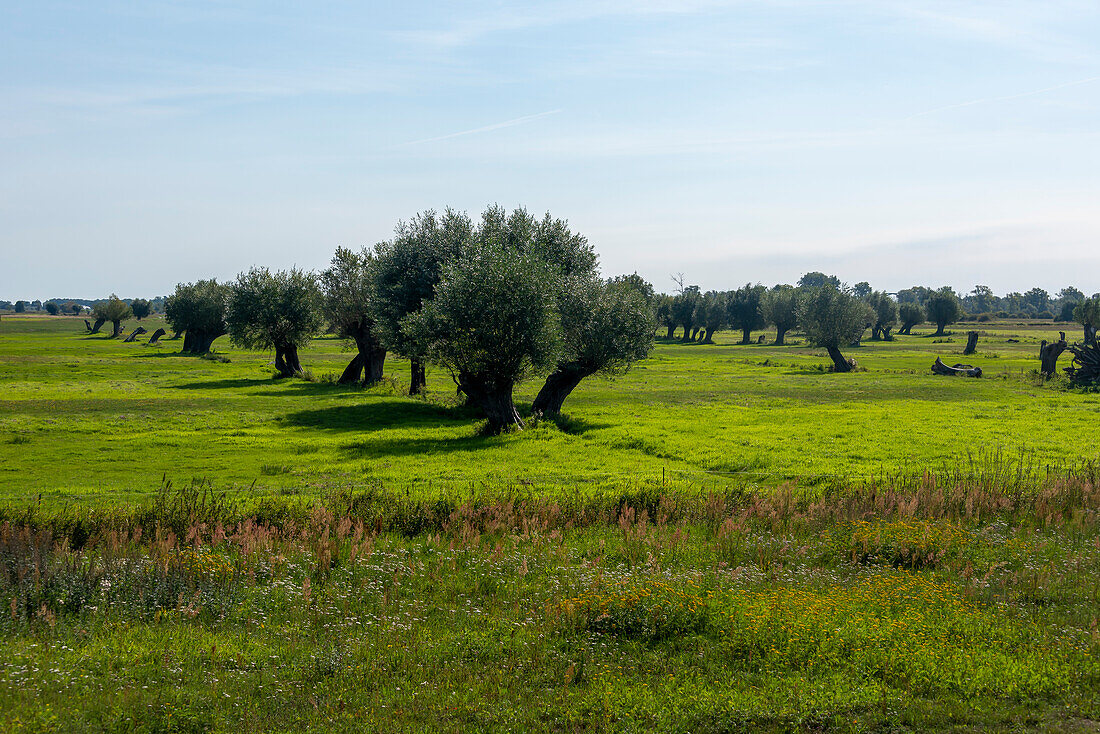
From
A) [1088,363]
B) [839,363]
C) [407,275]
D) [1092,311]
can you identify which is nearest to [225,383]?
[407,275]

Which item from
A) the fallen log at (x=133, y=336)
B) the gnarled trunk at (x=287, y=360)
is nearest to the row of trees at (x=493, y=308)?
the gnarled trunk at (x=287, y=360)

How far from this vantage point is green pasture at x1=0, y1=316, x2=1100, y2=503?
2538cm

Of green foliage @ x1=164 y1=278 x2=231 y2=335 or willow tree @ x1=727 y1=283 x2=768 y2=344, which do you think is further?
willow tree @ x1=727 y1=283 x2=768 y2=344

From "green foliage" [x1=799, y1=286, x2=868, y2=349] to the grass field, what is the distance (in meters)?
51.4

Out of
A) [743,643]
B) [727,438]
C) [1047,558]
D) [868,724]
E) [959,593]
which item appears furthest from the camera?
[727,438]

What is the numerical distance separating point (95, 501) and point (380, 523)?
A: 8.15 metres

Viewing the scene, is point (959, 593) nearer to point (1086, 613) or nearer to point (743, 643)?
point (1086, 613)

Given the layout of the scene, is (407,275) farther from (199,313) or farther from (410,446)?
(199,313)

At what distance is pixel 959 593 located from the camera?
12.3 metres

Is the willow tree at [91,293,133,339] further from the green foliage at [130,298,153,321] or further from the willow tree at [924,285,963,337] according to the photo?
the willow tree at [924,285,963,337]

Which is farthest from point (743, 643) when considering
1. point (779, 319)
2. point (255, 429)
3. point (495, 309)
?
point (779, 319)

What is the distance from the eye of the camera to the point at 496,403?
37.7m

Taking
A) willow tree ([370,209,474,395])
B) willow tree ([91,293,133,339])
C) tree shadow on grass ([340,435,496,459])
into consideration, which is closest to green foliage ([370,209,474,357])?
willow tree ([370,209,474,395])

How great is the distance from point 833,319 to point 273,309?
178ft
